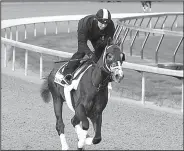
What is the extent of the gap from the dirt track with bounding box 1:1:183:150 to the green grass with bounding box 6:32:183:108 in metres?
0.89

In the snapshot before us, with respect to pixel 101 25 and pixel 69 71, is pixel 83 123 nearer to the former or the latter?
pixel 69 71

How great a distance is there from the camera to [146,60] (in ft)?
51.5

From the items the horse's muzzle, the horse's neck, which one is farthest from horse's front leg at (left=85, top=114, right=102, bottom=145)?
the horse's muzzle

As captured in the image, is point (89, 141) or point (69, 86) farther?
point (69, 86)

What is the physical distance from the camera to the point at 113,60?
19.8ft

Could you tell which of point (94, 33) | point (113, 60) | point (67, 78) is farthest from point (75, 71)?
point (113, 60)

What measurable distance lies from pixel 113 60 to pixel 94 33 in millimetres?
597

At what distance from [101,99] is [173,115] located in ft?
9.30

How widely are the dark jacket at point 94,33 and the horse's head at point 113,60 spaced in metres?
0.28

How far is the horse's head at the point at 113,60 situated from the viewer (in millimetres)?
5926

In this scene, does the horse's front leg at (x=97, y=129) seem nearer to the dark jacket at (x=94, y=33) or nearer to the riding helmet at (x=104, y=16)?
the dark jacket at (x=94, y=33)

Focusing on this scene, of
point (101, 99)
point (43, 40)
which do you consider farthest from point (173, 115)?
point (43, 40)

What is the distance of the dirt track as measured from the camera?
7.24m

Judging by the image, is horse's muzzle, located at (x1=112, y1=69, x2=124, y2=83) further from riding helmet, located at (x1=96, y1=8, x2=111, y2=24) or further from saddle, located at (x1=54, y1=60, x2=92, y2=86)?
saddle, located at (x1=54, y1=60, x2=92, y2=86)
